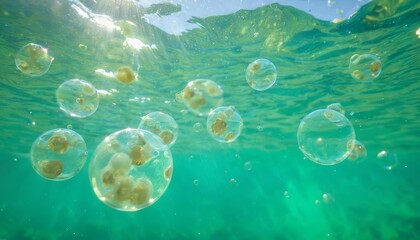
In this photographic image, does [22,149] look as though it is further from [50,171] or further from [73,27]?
[50,171]

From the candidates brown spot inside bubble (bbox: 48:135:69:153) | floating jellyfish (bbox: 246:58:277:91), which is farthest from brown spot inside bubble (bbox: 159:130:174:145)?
floating jellyfish (bbox: 246:58:277:91)

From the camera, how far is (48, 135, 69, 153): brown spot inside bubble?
5227 millimetres

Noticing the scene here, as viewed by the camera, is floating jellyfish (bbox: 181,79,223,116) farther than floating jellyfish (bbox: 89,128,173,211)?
Yes

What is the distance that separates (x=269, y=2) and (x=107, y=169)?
9.44 metres

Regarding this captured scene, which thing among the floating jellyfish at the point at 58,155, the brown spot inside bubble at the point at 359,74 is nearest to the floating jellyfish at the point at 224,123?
the floating jellyfish at the point at 58,155

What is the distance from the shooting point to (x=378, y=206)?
1194 inches

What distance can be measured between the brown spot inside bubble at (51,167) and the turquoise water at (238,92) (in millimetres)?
7583

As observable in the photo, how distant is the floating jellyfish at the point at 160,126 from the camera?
280 inches

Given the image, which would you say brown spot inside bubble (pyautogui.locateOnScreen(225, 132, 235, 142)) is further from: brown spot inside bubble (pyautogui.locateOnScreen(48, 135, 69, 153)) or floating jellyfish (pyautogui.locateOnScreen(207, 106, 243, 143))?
brown spot inside bubble (pyautogui.locateOnScreen(48, 135, 69, 153))

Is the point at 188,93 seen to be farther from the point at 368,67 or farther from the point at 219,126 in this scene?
the point at 368,67

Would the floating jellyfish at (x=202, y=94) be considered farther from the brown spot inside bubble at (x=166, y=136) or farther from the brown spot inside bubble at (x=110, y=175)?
the brown spot inside bubble at (x=110, y=175)

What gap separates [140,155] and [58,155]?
2433 millimetres

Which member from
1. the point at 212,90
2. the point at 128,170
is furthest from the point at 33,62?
the point at 128,170

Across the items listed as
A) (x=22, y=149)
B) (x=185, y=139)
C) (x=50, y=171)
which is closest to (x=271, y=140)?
(x=185, y=139)
